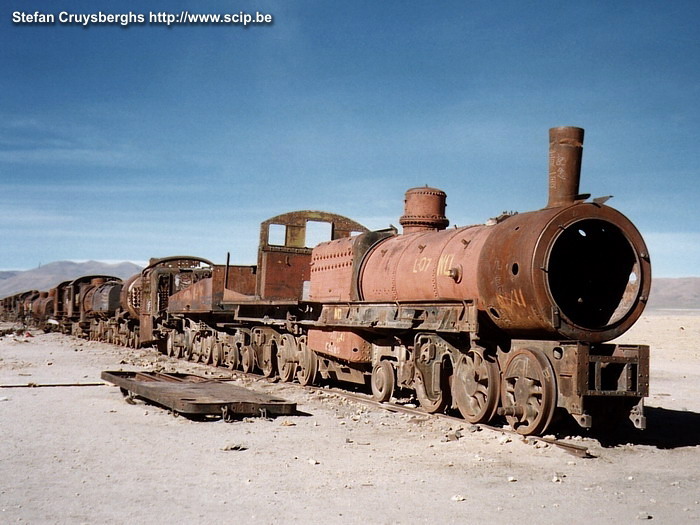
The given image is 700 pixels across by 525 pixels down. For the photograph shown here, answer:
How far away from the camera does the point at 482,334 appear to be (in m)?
9.93

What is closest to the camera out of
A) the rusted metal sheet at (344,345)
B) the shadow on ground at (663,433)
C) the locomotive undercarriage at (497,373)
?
the locomotive undercarriage at (497,373)

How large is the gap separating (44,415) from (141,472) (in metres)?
4.15

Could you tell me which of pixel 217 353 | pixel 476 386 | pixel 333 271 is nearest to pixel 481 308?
pixel 476 386

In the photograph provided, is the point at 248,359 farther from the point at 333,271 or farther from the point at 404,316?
the point at 404,316

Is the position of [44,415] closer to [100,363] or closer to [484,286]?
[484,286]

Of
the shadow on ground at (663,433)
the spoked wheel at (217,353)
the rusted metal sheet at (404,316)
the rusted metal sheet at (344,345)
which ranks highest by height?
the rusted metal sheet at (404,316)

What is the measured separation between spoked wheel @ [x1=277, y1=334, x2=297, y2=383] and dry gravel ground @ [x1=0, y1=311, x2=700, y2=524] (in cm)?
373

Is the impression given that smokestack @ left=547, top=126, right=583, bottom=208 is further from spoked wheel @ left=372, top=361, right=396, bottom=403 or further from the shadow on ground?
spoked wheel @ left=372, top=361, right=396, bottom=403

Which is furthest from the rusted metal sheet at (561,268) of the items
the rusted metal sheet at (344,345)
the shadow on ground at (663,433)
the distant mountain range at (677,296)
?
the distant mountain range at (677,296)

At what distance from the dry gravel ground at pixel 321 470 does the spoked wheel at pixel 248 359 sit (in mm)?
5720

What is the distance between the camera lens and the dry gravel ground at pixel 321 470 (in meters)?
5.78

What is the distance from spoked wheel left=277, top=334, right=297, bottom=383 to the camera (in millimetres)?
15328

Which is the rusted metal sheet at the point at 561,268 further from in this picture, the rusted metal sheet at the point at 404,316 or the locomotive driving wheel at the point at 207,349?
the locomotive driving wheel at the point at 207,349

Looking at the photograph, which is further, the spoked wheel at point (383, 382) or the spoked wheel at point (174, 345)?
the spoked wheel at point (174, 345)
